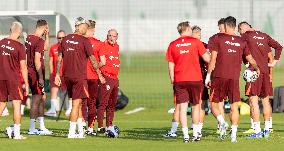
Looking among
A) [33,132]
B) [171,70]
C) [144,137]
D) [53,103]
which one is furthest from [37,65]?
[53,103]

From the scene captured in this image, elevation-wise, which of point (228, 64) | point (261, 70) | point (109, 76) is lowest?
point (109, 76)

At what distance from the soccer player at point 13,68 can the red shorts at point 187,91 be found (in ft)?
8.96

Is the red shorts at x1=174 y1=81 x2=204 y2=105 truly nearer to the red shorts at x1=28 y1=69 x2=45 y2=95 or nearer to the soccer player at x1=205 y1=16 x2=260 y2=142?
the soccer player at x1=205 y1=16 x2=260 y2=142

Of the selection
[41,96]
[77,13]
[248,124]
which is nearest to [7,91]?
[41,96]

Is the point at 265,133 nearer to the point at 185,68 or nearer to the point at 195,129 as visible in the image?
the point at 195,129

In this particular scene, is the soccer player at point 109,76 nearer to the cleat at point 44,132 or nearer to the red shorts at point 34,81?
the cleat at point 44,132

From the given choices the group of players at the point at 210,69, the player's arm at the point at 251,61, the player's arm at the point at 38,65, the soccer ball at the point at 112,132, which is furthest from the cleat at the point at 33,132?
the player's arm at the point at 251,61

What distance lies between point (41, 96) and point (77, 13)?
1356 cm

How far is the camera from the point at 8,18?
2958 cm

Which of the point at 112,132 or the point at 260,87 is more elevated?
the point at 260,87

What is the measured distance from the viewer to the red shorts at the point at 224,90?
61.4ft

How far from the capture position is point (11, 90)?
63.0ft

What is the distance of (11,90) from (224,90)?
3.82 meters

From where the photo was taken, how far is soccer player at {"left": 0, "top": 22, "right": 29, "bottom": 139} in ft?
62.4
